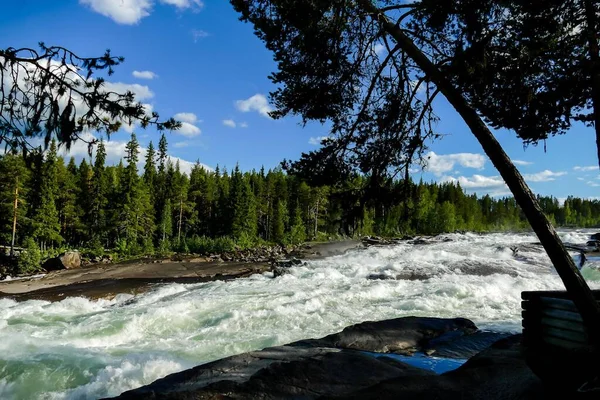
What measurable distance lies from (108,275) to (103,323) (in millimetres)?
13563

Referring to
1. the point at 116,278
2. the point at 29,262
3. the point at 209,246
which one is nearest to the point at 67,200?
the point at 209,246

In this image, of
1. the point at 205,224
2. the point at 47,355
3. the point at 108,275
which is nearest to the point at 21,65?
the point at 47,355

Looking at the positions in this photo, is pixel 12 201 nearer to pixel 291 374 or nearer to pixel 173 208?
pixel 173 208

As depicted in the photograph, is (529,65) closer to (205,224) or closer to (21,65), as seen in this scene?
(21,65)

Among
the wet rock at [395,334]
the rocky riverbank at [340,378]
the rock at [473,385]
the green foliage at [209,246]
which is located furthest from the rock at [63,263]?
the rock at [473,385]

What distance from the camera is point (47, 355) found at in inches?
295

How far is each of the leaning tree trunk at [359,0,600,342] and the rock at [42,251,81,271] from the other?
27712 millimetres

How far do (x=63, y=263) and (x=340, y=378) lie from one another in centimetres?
2710

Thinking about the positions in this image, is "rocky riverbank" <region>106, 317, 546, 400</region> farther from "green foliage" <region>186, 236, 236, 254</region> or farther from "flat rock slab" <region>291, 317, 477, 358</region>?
"green foliage" <region>186, 236, 236, 254</region>

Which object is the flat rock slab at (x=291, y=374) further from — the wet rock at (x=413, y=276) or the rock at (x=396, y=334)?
the wet rock at (x=413, y=276)

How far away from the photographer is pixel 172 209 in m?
56.2

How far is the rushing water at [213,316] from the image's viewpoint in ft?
21.9

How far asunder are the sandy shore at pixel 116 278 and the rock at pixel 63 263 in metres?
1.89

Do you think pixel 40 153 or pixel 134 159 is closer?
pixel 40 153
